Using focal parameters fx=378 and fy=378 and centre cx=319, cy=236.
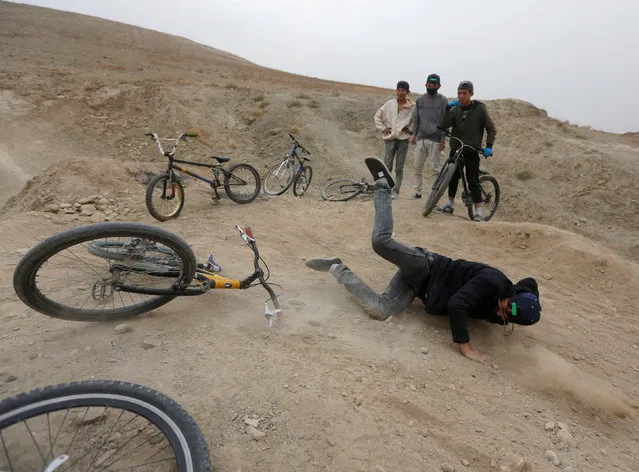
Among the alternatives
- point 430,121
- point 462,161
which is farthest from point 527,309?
point 430,121

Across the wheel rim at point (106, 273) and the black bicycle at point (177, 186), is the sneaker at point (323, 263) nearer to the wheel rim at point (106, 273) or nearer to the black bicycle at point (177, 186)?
the wheel rim at point (106, 273)

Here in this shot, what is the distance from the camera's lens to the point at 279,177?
9.91m

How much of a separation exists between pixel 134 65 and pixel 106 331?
26.7 meters

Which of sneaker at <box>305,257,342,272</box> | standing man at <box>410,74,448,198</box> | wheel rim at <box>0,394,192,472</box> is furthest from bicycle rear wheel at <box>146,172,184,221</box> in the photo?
wheel rim at <box>0,394,192,472</box>

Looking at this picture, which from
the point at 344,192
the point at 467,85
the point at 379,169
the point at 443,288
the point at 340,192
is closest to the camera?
the point at 443,288

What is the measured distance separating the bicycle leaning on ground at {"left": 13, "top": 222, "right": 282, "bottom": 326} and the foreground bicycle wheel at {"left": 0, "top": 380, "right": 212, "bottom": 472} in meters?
1.05

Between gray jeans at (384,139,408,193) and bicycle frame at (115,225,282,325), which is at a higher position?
gray jeans at (384,139,408,193)

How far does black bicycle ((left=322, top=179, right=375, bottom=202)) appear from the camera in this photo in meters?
9.08

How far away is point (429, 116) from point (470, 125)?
95 cm

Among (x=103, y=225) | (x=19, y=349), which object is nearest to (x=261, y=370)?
(x=103, y=225)

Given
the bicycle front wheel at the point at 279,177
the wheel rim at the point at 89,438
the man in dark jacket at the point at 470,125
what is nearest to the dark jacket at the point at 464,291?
the wheel rim at the point at 89,438

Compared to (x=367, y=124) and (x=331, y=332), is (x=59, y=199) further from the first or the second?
(x=367, y=124)

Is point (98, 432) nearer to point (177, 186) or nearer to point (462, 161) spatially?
point (177, 186)

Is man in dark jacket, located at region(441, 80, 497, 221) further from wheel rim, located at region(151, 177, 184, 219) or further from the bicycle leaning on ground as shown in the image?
wheel rim, located at region(151, 177, 184, 219)
